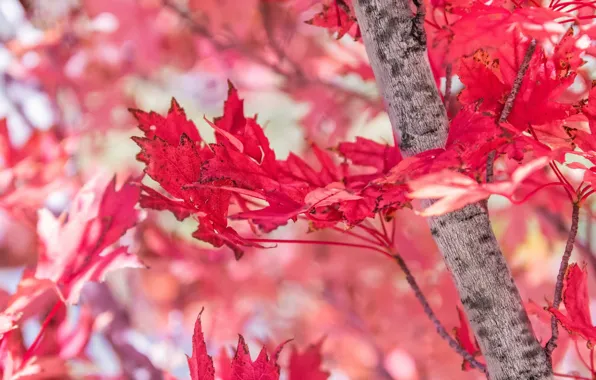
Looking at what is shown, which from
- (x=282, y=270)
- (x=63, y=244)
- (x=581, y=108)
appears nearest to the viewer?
(x=581, y=108)

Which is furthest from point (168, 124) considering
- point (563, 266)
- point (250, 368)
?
point (563, 266)

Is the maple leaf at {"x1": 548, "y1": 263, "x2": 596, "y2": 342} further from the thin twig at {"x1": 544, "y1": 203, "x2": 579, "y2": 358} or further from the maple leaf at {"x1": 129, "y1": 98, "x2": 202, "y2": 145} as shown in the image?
the maple leaf at {"x1": 129, "y1": 98, "x2": 202, "y2": 145}

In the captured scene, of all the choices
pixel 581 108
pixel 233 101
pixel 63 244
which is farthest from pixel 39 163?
pixel 581 108

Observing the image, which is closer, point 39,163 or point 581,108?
point 581,108

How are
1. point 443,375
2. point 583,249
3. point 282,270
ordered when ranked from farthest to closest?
point 282,270, point 443,375, point 583,249

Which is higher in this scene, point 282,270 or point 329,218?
point 329,218

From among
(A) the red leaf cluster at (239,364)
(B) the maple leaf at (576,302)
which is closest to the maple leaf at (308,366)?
(A) the red leaf cluster at (239,364)

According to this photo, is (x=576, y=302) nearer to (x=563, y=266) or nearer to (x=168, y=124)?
(x=563, y=266)

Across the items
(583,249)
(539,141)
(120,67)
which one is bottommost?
(583,249)

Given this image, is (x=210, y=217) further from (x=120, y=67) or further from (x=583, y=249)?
(x=120, y=67)

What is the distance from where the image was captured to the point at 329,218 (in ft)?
1.20

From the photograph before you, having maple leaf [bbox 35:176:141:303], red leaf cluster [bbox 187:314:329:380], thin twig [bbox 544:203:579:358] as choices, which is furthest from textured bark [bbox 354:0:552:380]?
maple leaf [bbox 35:176:141:303]

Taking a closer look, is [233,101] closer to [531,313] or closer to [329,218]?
[329,218]

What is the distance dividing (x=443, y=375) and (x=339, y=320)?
288mm
